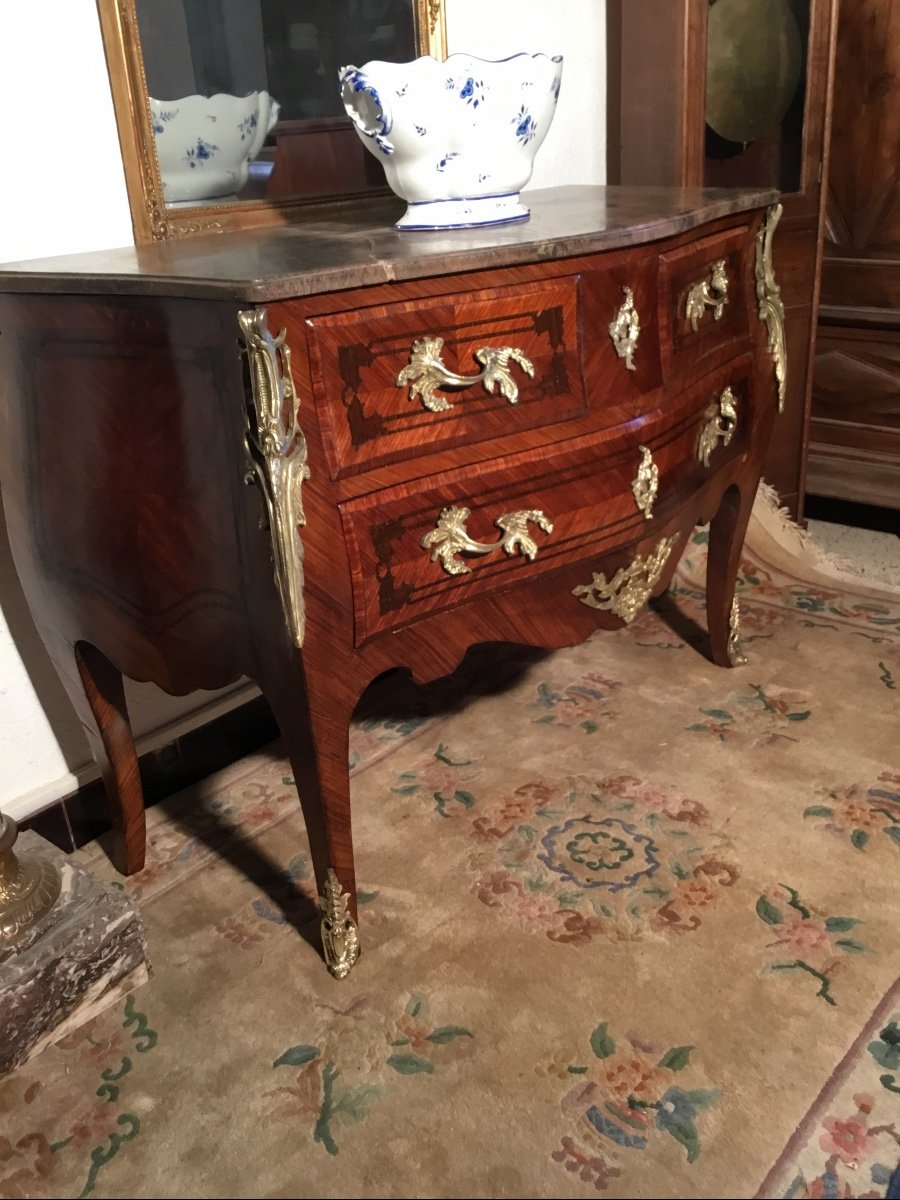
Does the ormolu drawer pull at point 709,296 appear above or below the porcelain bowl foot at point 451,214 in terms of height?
below

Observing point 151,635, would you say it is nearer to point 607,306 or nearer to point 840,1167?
point 607,306

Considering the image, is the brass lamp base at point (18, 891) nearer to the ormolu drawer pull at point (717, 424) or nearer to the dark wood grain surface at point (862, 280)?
the ormolu drawer pull at point (717, 424)

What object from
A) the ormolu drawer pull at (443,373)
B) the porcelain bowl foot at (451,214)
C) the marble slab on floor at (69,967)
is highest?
the porcelain bowl foot at (451,214)

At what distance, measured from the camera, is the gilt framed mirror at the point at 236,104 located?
4.70 feet

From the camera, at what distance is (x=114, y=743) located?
4.93 ft

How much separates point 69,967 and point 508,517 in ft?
2.57

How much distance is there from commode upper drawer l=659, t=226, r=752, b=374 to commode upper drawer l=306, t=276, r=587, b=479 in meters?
0.21

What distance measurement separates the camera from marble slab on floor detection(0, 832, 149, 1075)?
1.24 metres

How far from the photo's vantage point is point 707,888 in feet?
4.77

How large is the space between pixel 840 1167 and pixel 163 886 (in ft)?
3.22

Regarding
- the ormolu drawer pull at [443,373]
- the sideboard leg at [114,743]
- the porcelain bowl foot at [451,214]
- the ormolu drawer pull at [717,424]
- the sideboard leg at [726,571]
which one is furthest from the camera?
the sideboard leg at [726,571]

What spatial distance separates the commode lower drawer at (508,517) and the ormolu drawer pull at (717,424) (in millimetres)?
49

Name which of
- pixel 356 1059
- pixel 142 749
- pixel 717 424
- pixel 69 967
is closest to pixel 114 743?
pixel 142 749

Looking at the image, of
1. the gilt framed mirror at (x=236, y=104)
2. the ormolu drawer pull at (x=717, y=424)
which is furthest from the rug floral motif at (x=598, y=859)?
the gilt framed mirror at (x=236, y=104)
